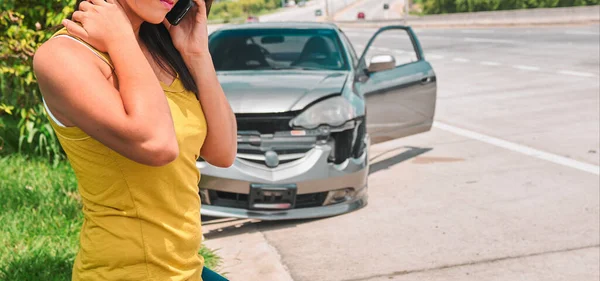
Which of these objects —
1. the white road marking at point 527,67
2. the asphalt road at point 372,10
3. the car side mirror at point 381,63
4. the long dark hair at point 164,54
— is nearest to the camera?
the long dark hair at point 164,54

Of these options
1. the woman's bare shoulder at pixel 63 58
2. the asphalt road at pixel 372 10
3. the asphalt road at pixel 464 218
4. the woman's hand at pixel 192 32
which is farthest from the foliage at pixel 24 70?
the asphalt road at pixel 372 10

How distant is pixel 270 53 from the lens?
312 inches

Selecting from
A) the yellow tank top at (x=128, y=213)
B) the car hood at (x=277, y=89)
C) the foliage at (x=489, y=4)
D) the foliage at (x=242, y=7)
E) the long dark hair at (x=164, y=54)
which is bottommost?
the foliage at (x=242, y=7)

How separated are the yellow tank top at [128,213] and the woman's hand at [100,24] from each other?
0.10 ft

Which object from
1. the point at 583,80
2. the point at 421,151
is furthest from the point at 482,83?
the point at 421,151

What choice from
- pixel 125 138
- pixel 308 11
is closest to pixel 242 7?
pixel 308 11

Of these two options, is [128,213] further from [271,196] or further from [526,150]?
[526,150]

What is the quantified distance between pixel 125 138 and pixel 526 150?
7682mm

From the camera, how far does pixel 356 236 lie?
5.94 metres

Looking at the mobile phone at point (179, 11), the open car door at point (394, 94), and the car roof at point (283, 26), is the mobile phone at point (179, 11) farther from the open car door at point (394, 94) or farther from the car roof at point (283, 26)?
the car roof at point (283, 26)

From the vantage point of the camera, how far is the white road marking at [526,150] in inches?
316

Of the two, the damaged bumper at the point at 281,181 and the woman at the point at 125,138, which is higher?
the woman at the point at 125,138

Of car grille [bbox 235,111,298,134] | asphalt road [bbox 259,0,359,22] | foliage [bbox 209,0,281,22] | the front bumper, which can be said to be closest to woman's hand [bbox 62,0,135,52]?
the front bumper

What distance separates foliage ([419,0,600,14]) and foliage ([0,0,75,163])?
178ft
